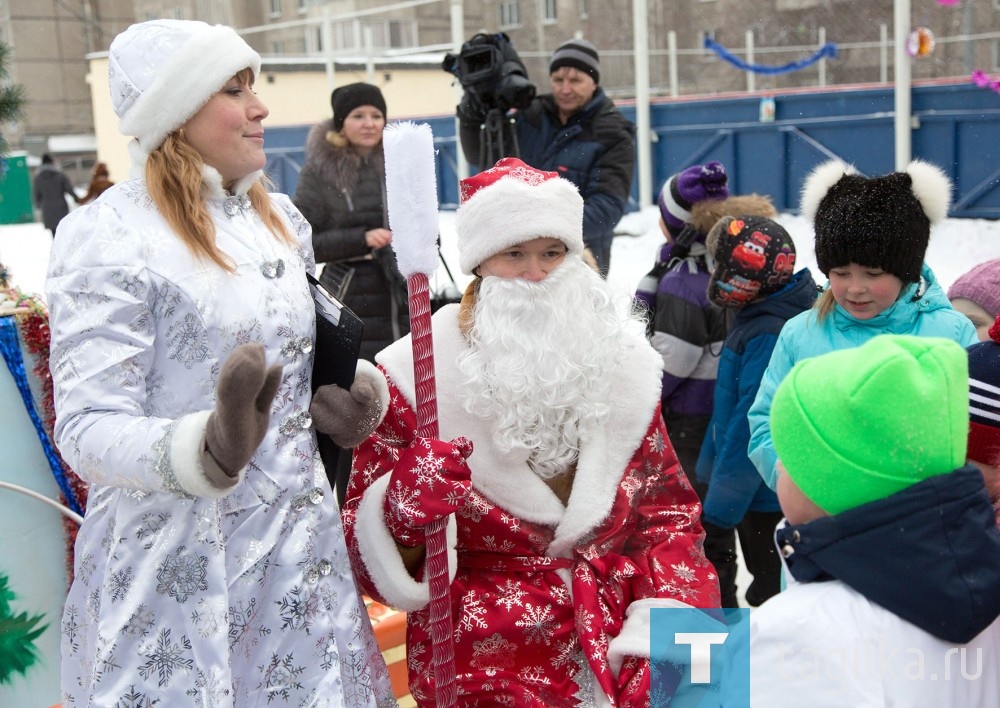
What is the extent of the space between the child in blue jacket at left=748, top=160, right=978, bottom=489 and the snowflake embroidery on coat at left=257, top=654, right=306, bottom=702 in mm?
1178

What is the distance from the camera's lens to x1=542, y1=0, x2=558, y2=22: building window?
15039 millimetres

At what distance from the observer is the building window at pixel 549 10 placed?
15.0 meters

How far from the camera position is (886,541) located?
124 centimetres

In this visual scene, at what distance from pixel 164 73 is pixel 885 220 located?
1.61 m

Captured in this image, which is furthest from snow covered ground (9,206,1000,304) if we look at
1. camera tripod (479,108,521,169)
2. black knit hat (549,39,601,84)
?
black knit hat (549,39,601,84)

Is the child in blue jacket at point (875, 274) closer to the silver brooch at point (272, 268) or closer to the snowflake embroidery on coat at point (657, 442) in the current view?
the snowflake embroidery on coat at point (657, 442)

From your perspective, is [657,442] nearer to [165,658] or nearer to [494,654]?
[494,654]

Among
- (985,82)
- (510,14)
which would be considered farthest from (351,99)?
(510,14)

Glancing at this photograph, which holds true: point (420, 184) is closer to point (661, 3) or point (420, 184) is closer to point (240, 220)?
point (240, 220)

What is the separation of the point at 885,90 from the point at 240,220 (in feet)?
33.1

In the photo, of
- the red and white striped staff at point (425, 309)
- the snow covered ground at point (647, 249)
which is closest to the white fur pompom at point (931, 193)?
the red and white striped staff at point (425, 309)

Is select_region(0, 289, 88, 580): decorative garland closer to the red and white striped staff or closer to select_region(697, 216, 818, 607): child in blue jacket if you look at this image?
the red and white striped staff

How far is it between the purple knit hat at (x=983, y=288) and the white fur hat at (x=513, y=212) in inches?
53.8

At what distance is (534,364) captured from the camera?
6.75 ft
